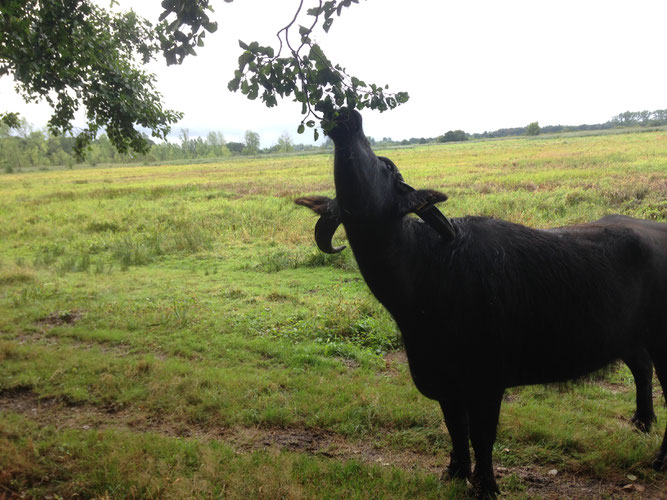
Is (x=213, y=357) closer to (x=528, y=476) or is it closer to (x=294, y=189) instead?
(x=528, y=476)

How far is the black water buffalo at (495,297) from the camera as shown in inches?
98.7

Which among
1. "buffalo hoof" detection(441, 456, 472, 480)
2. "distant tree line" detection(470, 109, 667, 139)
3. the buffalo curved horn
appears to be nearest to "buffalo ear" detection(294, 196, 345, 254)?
the buffalo curved horn

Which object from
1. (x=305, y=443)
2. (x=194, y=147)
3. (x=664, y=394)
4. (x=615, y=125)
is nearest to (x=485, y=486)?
(x=305, y=443)

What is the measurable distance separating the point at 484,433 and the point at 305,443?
5.90 ft

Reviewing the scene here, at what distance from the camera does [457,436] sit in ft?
9.97

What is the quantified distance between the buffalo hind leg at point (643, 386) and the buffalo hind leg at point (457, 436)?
64.0 inches

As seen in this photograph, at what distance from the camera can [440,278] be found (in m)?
2.59

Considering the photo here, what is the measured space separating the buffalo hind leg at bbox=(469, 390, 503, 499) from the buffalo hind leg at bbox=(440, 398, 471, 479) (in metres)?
0.21

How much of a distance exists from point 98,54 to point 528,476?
23.3ft

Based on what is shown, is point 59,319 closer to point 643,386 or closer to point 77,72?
point 77,72

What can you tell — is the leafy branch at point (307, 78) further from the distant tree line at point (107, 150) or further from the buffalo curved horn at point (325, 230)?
the distant tree line at point (107, 150)

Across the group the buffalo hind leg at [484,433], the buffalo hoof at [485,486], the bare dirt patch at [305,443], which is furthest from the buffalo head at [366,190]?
the bare dirt patch at [305,443]

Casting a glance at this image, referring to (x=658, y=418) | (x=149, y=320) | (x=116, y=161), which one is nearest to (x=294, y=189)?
(x=149, y=320)

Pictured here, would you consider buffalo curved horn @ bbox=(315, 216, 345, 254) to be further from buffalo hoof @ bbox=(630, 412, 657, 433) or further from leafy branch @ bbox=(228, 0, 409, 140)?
buffalo hoof @ bbox=(630, 412, 657, 433)
